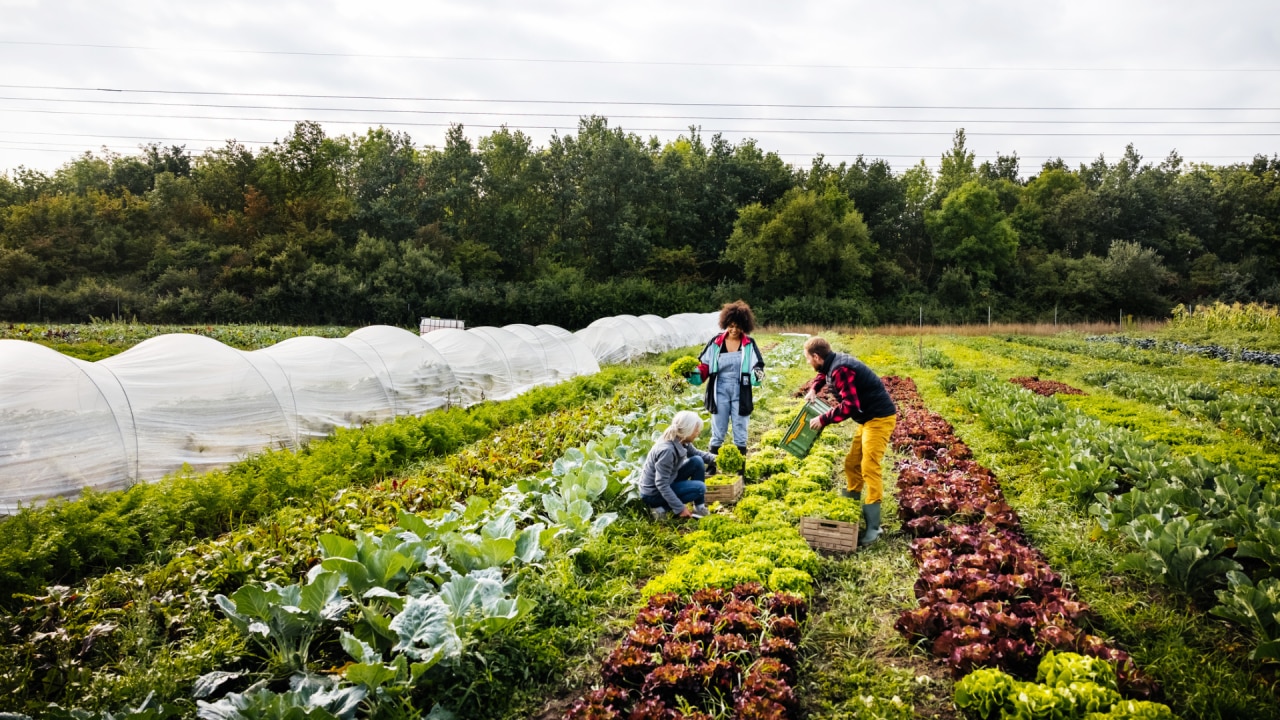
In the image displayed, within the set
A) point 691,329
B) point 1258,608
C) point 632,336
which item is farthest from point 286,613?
point 691,329

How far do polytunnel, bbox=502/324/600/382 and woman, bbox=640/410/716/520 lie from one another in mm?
10398

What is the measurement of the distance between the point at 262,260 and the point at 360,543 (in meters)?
42.8

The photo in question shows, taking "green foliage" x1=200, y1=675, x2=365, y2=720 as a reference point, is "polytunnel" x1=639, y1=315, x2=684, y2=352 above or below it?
above

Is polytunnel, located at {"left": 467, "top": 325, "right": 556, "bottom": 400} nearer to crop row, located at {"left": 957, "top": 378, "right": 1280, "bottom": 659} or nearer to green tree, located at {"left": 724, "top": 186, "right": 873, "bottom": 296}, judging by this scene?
crop row, located at {"left": 957, "top": 378, "right": 1280, "bottom": 659}

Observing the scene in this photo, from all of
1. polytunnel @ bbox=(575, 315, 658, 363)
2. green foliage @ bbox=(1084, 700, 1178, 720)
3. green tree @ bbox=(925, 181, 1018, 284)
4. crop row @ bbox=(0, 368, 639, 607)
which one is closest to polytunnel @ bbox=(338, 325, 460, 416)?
crop row @ bbox=(0, 368, 639, 607)

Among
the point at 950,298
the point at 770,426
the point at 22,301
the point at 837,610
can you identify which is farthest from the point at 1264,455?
the point at 22,301

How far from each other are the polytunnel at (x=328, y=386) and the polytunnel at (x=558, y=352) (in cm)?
553

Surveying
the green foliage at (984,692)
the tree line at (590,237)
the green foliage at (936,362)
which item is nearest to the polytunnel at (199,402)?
the green foliage at (984,692)

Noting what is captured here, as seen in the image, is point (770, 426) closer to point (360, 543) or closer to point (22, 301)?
point (360, 543)

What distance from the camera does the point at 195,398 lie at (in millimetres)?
8953

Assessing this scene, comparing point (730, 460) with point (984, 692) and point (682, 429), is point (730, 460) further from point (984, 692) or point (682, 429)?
point (984, 692)

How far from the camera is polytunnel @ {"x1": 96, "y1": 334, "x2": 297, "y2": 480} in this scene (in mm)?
8281

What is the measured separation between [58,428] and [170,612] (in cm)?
440

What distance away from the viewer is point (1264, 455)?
28.2 ft
